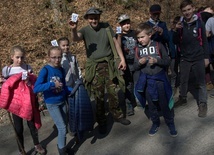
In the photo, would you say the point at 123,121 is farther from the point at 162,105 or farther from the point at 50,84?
the point at 50,84

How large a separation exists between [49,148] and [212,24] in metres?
3.82

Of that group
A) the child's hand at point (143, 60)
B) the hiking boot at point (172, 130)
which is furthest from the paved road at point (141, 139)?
the child's hand at point (143, 60)

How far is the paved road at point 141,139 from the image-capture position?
404 centimetres

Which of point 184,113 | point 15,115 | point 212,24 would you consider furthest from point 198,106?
point 15,115

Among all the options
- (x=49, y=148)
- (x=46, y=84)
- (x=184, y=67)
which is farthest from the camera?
(x=184, y=67)

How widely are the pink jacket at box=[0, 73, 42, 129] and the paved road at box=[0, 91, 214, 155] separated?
82 cm

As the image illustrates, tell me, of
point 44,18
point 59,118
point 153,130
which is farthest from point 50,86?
point 44,18

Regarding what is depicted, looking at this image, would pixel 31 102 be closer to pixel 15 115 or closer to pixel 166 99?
pixel 15 115

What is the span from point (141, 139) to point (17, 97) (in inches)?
77.5

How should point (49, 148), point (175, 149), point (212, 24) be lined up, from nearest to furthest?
point (175, 149), point (49, 148), point (212, 24)

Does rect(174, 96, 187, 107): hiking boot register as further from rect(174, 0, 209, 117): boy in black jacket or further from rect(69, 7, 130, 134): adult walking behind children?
rect(69, 7, 130, 134): adult walking behind children

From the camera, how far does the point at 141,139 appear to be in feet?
14.4

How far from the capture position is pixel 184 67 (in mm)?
4965

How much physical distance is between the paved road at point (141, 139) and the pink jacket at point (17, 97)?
82cm
